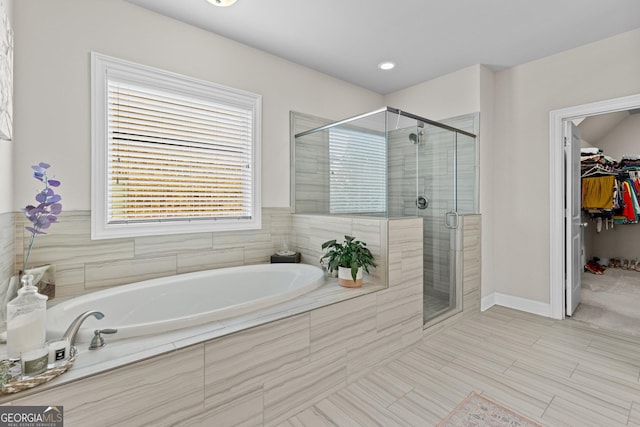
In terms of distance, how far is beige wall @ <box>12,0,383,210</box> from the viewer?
1.83m

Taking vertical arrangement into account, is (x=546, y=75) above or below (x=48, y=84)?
above

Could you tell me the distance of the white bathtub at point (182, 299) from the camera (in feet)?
4.67

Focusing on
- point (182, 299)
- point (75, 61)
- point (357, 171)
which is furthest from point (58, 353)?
point (357, 171)

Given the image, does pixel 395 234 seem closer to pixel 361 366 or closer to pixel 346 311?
pixel 346 311

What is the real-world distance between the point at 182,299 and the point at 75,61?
5.74ft

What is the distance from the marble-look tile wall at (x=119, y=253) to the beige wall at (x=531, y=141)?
2.64 meters

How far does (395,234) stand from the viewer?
2262 mm

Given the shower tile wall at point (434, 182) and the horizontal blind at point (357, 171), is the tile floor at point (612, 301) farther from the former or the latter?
the horizontal blind at point (357, 171)

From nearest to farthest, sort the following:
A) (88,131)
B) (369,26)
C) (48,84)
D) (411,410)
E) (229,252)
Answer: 1. (411,410)
2. (48,84)
3. (88,131)
4. (369,26)
5. (229,252)

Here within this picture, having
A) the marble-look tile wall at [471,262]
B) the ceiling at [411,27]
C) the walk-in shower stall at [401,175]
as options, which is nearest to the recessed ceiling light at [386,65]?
the ceiling at [411,27]

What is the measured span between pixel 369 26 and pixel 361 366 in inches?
101

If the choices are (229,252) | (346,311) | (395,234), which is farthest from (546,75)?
(229,252)

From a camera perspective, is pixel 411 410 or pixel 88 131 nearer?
pixel 411 410

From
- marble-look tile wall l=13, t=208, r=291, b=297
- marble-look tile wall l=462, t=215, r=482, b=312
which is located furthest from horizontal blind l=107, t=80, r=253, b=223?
marble-look tile wall l=462, t=215, r=482, b=312
